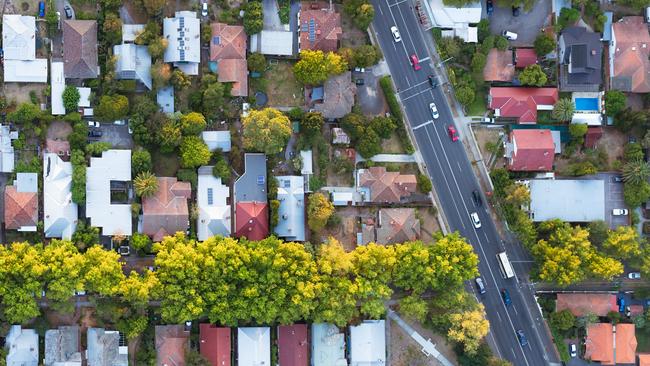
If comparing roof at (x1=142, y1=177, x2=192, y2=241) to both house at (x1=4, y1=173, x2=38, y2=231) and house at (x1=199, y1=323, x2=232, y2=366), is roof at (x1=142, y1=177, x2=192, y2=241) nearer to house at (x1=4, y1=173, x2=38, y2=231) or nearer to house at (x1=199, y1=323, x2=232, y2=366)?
house at (x1=199, y1=323, x2=232, y2=366)

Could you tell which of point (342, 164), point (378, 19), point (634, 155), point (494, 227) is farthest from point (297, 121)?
point (634, 155)

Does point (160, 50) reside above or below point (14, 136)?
above

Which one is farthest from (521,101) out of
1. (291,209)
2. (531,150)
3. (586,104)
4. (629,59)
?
(291,209)

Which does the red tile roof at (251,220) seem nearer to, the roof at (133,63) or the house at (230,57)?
the house at (230,57)

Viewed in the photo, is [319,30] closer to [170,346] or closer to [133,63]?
[133,63]

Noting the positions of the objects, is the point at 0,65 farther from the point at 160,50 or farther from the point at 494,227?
the point at 494,227

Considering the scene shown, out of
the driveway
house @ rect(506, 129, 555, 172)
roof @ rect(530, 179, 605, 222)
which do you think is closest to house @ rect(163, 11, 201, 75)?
the driveway

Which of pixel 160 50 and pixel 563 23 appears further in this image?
pixel 563 23
